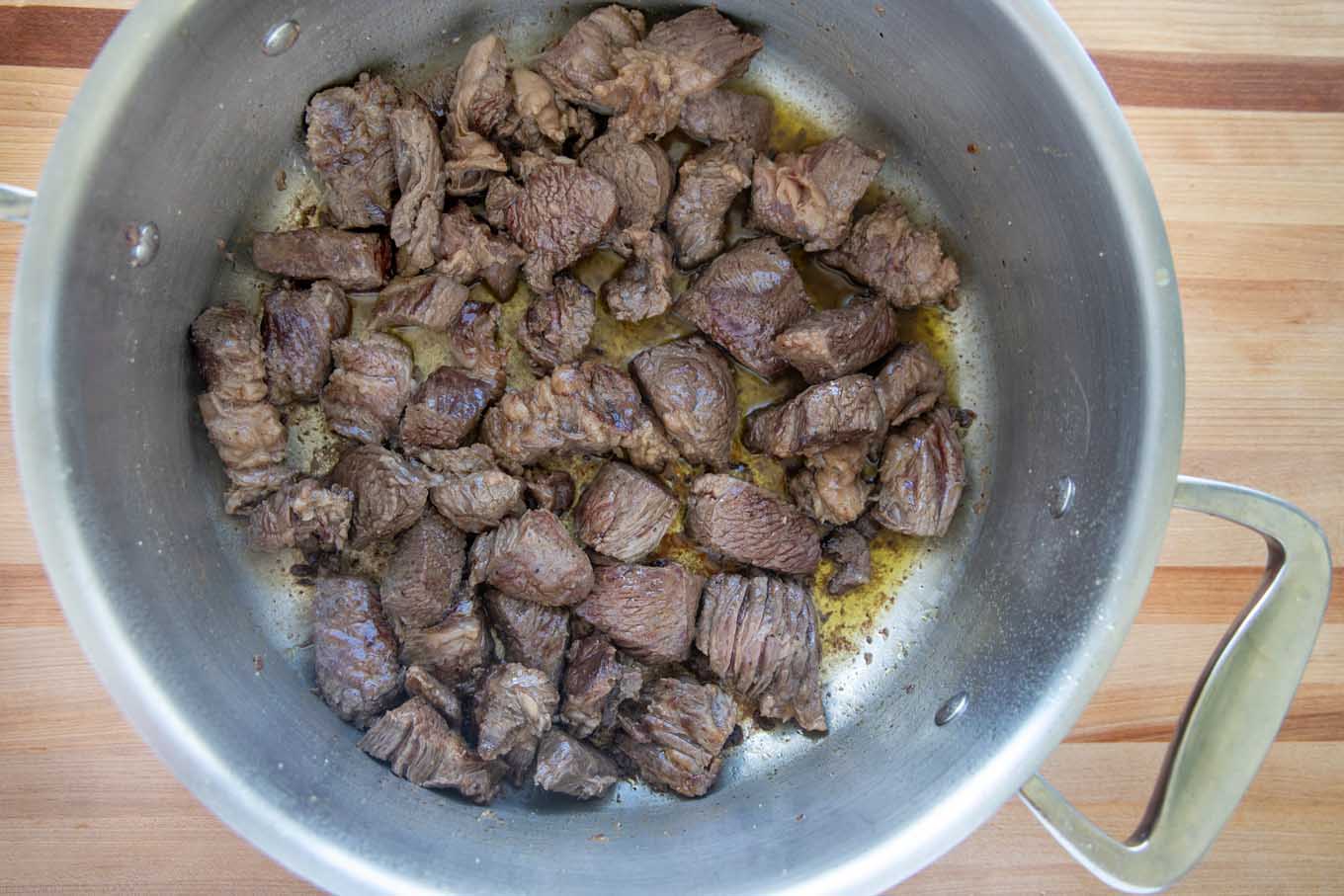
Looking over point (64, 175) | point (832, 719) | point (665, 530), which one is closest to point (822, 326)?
point (665, 530)

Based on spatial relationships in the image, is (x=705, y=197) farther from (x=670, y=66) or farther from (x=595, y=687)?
(x=595, y=687)

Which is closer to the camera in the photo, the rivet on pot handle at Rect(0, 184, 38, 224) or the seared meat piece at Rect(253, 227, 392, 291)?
the rivet on pot handle at Rect(0, 184, 38, 224)

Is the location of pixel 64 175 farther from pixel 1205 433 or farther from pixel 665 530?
pixel 1205 433

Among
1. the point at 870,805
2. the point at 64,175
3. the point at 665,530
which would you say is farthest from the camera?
the point at 665,530

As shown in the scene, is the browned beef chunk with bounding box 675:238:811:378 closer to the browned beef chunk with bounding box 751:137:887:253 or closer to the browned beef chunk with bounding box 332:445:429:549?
the browned beef chunk with bounding box 751:137:887:253

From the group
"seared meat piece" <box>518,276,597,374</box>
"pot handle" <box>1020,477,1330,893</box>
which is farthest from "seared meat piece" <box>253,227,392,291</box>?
"pot handle" <box>1020,477,1330,893</box>

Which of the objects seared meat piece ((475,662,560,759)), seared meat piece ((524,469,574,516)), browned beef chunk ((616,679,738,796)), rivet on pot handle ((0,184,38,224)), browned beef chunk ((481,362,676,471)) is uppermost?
rivet on pot handle ((0,184,38,224))

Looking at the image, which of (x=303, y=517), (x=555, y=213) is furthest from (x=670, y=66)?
(x=303, y=517)
